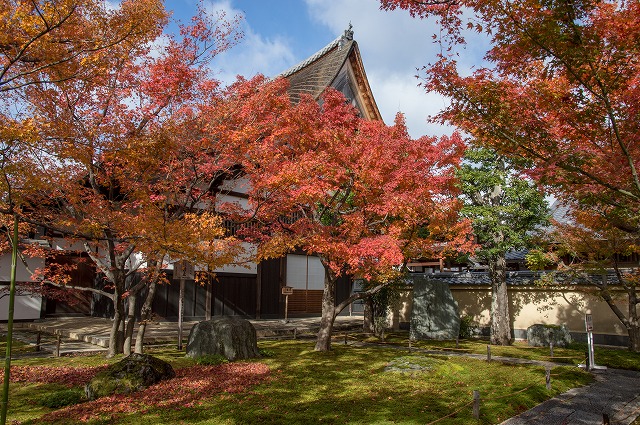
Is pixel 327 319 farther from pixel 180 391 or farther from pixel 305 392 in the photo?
pixel 180 391

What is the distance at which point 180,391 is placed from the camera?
315 inches

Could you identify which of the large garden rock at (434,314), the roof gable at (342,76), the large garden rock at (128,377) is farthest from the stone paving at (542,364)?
the roof gable at (342,76)

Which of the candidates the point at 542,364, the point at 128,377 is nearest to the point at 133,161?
the point at 128,377

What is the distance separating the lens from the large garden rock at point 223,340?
11.5 meters

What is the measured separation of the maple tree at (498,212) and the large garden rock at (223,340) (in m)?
10.2

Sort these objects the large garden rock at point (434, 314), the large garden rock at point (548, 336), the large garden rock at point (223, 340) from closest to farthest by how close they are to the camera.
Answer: the large garden rock at point (223, 340), the large garden rock at point (548, 336), the large garden rock at point (434, 314)

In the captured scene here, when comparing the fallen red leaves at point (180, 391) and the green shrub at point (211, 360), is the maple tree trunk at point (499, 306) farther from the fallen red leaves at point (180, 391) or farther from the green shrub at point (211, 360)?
the green shrub at point (211, 360)

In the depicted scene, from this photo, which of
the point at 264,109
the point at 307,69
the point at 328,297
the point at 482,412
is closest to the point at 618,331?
the point at 328,297

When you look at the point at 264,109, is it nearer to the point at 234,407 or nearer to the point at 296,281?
the point at 234,407

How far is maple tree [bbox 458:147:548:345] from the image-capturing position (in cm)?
1717

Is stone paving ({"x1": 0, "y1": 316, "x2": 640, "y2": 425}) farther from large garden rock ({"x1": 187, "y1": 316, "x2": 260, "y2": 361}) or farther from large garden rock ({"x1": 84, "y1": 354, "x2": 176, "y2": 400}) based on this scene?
large garden rock ({"x1": 84, "y1": 354, "x2": 176, "y2": 400})

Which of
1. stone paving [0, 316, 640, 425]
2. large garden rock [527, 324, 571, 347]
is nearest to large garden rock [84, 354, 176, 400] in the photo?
stone paving [0, 316, 640, 425]

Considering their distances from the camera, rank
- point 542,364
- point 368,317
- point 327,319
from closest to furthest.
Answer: point 542,364, point 327,319, point 368,317

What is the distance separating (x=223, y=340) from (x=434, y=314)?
10.5 meters
